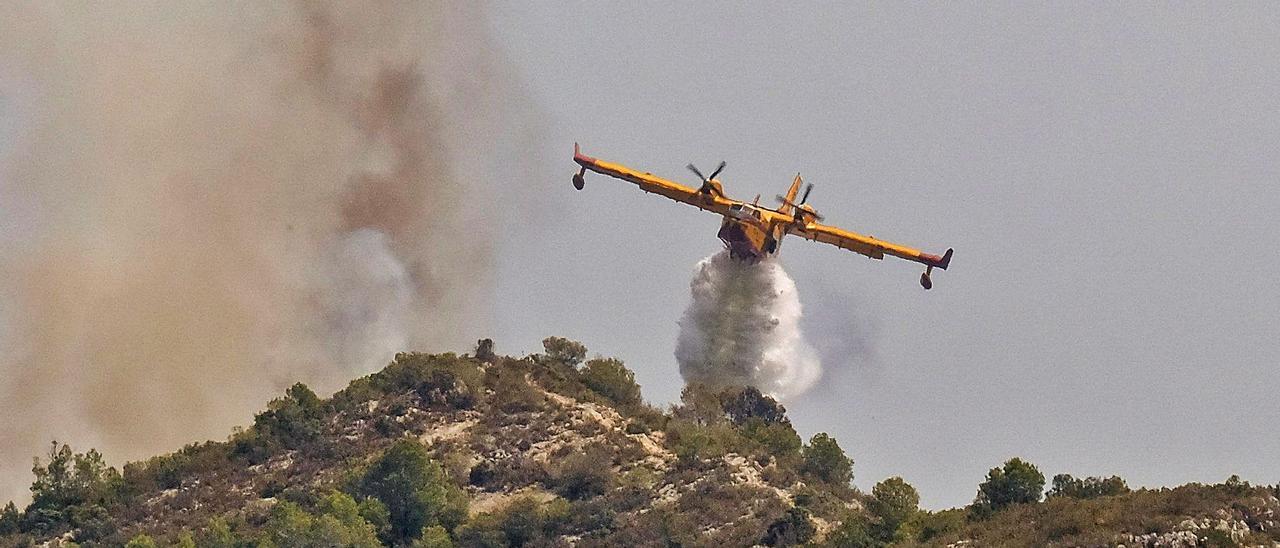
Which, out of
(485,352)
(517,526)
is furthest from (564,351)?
(517,526)

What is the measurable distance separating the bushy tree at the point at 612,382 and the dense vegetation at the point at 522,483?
147mm

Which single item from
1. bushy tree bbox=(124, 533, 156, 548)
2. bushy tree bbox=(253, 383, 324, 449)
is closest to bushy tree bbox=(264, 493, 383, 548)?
bushy tree bbox=(124, 533, 156, 548)

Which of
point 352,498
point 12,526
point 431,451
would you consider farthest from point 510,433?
point 12,526

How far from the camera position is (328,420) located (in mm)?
160750

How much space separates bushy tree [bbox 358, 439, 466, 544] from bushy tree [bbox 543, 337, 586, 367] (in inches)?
923

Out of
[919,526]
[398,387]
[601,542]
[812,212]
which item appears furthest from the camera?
[398,387]

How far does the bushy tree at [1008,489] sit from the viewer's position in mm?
129875

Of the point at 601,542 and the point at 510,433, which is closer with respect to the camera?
the point at 601,542

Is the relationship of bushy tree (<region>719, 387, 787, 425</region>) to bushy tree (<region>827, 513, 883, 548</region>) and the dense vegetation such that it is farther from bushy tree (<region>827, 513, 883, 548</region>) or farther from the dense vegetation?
bushy tree (<region>827, 513, 883, 548</region>)

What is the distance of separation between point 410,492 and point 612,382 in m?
24.3

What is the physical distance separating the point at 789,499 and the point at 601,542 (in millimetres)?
11040

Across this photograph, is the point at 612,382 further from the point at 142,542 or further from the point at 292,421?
the point at 142,542

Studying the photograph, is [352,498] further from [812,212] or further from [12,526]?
[812,212]

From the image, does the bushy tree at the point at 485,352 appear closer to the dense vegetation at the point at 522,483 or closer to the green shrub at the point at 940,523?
the dense vegetation at the point at 522,483
